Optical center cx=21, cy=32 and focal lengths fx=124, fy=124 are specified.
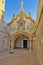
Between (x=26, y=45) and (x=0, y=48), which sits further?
(x=26, y=45)

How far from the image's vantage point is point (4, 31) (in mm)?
21281

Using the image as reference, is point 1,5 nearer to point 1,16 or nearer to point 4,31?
point 1,16

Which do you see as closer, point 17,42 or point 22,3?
point 22,3

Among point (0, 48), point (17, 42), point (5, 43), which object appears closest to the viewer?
point (0, 48)

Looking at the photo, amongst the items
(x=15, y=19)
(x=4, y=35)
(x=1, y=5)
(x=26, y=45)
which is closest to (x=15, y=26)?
(x=15, y=19)

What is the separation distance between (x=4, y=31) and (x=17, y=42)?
5129mm

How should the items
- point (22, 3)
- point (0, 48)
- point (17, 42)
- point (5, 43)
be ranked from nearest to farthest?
point (0, 48), point (5, 43), point (22, 3), point (17, 42)

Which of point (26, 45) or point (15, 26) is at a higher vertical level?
point (15, 26)

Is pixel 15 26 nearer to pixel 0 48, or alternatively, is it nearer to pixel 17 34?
pixel 17 34

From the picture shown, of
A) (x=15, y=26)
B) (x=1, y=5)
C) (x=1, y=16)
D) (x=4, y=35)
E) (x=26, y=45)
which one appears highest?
(x=1, y=5)

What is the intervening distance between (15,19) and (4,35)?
3541mm

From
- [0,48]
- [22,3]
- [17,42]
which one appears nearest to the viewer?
[0,48]

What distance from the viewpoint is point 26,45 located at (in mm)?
26281

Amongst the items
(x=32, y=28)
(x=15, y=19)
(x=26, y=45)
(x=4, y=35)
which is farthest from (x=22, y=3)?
(x=26, y=45)
